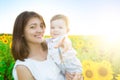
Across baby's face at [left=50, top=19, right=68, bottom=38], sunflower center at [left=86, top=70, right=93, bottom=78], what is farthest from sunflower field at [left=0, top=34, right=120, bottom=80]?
baby's face at [left=50, top=19, right=68, bottom=38]

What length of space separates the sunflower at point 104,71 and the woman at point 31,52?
732 millimetres

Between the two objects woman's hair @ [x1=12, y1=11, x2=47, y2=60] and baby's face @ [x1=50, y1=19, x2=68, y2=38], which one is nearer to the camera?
woman's hair @ [x1=12, y1=11, x2=47, y2=60]

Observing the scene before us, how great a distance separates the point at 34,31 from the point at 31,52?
25cm

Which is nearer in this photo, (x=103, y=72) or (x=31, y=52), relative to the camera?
(x=31, y=52)

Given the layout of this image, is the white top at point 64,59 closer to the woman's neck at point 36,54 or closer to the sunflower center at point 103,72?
the woman's neck at point 36,54

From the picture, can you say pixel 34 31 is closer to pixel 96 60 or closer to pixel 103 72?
pixel 103 72

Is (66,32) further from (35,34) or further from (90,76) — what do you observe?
(90,76)

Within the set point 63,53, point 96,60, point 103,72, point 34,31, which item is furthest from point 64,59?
point 96,60

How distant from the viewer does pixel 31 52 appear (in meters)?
4.68

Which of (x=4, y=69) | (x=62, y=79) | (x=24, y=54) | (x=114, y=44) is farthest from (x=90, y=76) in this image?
(x=4, y=69)

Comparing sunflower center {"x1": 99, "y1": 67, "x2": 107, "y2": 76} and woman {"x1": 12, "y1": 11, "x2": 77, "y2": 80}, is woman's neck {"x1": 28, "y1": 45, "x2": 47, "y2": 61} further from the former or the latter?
sunflower center {"x1": 99, "y1": 67, "x2": 107, "y2": 76}

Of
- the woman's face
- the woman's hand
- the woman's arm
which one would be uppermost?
the woman's face

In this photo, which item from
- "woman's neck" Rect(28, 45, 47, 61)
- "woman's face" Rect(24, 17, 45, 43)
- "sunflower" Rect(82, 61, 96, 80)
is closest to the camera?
"woman's face" Rect(24, 17, 45, 43)

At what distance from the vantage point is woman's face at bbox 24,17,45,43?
457 centimetres
